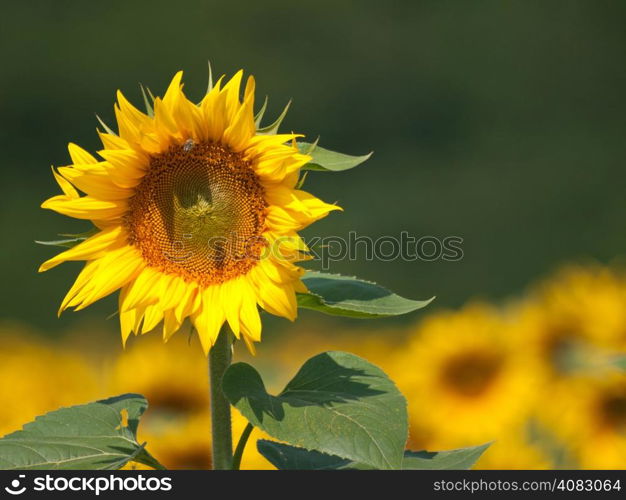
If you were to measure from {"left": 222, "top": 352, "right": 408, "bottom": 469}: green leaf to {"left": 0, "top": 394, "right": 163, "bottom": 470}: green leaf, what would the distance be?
0.47ft

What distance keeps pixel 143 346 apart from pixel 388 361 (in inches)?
21.6

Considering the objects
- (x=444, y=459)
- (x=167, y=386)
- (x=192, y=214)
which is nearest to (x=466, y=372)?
(x=167, y=386)

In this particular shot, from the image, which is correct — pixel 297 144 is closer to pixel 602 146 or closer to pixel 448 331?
pixel 448 331

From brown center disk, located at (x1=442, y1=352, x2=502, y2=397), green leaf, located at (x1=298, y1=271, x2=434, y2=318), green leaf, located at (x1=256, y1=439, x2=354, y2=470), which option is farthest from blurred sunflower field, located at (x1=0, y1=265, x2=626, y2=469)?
green leaf, located at (x1=298, y1=271, x2=434, y2=318)

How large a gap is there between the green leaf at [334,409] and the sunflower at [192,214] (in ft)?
0.25

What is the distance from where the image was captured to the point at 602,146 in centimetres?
812

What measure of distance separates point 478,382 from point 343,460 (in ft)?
3.65

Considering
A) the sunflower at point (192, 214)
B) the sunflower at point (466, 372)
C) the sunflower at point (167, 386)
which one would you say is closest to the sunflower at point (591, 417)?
the sunflower at point (466, 372)

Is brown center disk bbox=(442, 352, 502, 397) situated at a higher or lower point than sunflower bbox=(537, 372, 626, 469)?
higher

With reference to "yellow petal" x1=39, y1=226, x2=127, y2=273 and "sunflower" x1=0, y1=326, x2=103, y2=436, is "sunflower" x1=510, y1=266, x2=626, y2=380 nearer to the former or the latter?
"sunflower" x1=0, y1=326, x2=103, y2=436

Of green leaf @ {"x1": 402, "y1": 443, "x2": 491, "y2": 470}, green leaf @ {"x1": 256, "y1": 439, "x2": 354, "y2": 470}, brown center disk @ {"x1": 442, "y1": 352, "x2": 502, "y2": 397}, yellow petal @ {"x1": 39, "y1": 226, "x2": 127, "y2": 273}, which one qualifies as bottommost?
green leaf @ {"x1": 402, "y1": 443, "x2": 491, "y2": 470}

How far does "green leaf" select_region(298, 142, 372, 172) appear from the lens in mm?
1250
